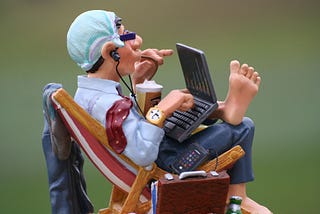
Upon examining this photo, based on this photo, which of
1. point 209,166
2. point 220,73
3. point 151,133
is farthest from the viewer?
point 220,73

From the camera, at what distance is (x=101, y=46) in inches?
81.3

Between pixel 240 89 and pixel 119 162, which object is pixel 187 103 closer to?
pixel 240 89

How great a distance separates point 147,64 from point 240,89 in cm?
36

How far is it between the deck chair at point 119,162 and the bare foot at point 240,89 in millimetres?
117

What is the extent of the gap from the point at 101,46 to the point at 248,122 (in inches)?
21.6

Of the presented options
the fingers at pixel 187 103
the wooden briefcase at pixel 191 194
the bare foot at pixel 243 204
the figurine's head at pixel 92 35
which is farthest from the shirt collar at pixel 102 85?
the bare foot at pixel 243 204

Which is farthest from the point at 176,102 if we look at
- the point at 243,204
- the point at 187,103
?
the point at 243,204

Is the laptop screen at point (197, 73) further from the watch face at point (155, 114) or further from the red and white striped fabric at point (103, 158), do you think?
the red and white striped fabric at point (103, 158)

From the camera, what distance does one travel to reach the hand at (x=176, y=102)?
6.75 feet

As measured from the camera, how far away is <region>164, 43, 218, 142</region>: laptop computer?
2.12 metres

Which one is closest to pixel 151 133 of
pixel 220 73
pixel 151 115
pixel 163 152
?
pixel 151 115

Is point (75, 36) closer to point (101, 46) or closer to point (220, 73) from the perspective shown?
point (101, 46)

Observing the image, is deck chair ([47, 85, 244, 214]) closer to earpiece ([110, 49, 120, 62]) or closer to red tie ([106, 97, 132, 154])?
red tie ([106, 97, 132, 154])

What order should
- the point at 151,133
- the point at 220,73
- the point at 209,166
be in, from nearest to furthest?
the point at 151,133
the point at 209,166
the point at 220,73
